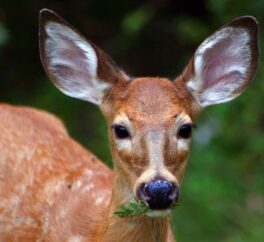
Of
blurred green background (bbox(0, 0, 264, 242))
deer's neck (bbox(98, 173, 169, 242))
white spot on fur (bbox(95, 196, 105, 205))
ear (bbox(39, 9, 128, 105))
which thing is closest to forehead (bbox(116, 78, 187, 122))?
ear (bbox(39, 9, 128, 105))

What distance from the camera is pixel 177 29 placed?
40.3ft

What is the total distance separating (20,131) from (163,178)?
6.93 feet

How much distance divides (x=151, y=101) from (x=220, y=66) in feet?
2.54

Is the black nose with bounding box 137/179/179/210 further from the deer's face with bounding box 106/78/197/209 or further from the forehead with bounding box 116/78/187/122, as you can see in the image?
the forehead with bounding box 116/78/187/122

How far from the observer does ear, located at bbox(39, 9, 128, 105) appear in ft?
24.4

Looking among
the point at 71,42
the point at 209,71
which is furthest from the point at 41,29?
the point at 209,71

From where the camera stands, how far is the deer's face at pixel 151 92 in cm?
684

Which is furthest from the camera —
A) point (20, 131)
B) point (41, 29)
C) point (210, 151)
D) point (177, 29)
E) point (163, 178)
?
point (177, 29)

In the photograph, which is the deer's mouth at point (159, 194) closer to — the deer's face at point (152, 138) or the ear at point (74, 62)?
the deer's face at point (152, 138)

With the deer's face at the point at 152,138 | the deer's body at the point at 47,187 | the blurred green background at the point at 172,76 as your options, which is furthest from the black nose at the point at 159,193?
the blurred green background at the point at 172,76

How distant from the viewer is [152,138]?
6867mm

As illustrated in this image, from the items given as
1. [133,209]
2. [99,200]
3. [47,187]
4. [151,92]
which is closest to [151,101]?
[151,92]

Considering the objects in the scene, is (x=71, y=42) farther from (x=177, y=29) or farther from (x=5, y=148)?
(x=177, y=29)

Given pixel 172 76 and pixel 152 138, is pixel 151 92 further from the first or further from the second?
pixel 172 76
